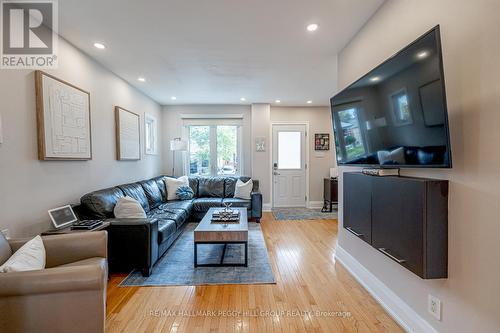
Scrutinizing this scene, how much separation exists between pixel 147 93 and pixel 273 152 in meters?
3.16

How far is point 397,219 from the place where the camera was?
5.32ft

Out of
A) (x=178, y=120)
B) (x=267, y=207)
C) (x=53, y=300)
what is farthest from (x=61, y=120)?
(x=267, y=207)

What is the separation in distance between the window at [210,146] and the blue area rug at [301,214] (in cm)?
166

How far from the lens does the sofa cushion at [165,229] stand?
279 cm

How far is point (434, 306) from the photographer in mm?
1518

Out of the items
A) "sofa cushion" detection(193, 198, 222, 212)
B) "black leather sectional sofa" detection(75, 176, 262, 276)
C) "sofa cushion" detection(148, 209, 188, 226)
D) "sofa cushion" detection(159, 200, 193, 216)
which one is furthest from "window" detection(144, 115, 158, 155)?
"sofa cushion" detection(148, 209, 188, 226)

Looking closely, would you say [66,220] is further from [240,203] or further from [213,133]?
[213,133]

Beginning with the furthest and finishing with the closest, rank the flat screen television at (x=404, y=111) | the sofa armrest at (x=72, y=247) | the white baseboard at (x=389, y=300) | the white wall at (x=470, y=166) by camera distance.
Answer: the sofa armrest at (x=72, y=247)
the white baseboard at (x=389, y=300)
the flat screen television at (x=404, y=111)
the white wall at (x=470, y=166)

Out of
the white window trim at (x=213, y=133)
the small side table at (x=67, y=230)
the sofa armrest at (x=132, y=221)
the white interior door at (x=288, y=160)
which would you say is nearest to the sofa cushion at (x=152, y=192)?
the white window trim at (x=213, y=133)

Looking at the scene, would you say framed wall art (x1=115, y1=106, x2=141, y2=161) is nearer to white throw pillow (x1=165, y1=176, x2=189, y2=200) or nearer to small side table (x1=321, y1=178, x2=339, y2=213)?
white throw pillow (x1=165, y1=176, x2=189, y2=200)

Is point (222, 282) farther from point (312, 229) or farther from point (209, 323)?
point (312, 229)

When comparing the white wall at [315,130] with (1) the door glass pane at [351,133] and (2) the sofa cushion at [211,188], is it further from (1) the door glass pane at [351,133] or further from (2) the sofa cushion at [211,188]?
(1) the door glass pane at [351,133]

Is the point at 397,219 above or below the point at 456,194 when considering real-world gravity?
below

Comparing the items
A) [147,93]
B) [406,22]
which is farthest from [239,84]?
[406,22]
